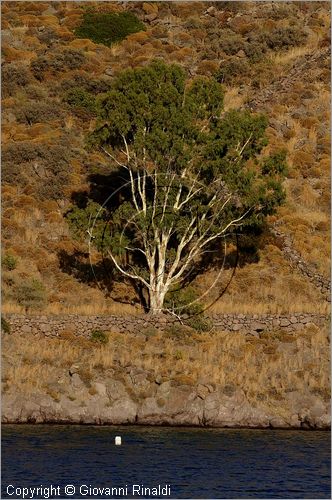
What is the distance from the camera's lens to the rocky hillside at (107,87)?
56031mm

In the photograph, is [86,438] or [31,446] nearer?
[31,446]

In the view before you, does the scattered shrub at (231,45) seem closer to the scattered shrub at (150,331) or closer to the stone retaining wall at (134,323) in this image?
the stone retaining wall at (134,323)

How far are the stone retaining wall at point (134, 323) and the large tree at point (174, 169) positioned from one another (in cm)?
301

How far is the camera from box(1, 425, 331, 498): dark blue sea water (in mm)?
31094

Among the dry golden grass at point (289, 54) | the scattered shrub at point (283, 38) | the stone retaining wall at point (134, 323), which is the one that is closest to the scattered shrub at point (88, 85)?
the dry golden grass at point (289, 54)

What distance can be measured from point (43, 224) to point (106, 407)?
22.8 meters

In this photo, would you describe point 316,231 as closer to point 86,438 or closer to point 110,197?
point 110,197

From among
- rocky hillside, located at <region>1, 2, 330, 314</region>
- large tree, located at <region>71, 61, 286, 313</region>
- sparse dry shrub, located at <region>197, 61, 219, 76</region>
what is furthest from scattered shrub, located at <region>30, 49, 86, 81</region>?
large tree, located at <region>71, 61, 286, 313</region>

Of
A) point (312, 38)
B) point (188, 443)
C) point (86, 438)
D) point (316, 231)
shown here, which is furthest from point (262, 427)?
point (312, 38)

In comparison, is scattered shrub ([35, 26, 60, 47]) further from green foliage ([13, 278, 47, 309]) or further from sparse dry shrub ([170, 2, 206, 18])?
green foliage ([13, 278, 47, 309])

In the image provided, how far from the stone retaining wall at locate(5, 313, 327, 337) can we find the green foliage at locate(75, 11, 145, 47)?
50894 millimetres

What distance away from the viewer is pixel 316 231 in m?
63.1

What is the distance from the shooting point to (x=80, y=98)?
80500mm

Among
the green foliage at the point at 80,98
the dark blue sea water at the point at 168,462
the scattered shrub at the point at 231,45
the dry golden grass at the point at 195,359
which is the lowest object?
the dark blue sea water at the point at 168,462
